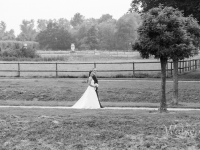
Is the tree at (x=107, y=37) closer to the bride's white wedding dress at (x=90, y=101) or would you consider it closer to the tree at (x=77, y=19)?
the tree at (x=77, y=19)

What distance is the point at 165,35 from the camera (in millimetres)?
13578

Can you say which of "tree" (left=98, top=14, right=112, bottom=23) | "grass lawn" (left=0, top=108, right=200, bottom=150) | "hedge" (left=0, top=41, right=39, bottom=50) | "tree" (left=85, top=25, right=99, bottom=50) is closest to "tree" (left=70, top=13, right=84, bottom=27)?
"tree" (left=98, top=14, right=112, bottom=23)

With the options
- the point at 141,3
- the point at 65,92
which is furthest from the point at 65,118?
the point at 141,3

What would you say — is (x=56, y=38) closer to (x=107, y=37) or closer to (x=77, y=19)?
(x=107, y=37)

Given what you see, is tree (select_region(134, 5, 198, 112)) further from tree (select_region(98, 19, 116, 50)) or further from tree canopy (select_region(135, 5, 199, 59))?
tree (select_region(98, 19, 116, 50))

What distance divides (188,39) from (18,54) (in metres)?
51.4

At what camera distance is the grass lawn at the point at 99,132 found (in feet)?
35.6

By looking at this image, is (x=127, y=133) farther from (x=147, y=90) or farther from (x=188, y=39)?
(x=147, y=90)

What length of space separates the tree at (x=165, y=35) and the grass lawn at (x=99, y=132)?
2.40 meters

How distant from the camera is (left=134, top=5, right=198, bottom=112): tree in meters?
13.6

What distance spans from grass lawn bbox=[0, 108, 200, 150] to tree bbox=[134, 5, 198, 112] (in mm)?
2400

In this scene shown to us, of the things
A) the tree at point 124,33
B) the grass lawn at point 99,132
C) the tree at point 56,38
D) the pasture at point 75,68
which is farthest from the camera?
the tree at point 124,33

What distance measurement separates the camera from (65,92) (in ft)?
81.1

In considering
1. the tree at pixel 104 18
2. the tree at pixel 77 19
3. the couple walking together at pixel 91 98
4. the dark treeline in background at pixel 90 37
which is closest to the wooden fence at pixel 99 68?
the couple walking together at pixel 91 98
